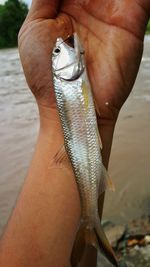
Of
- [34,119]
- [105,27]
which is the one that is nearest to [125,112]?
[34,119]

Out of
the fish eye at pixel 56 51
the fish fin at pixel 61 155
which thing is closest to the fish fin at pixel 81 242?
the fish fin at pixel 61 155

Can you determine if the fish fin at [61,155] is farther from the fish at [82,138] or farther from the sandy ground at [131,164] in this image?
the sandy ground at [131,164]

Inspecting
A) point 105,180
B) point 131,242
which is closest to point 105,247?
point 105,180

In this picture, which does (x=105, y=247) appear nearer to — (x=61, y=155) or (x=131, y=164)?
(x=61, y=155)

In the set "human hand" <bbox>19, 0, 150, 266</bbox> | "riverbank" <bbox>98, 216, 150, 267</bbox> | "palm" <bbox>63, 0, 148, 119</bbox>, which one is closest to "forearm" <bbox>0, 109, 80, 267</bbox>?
"human hand" <bbox>19, 0, 150, 266</bbox>

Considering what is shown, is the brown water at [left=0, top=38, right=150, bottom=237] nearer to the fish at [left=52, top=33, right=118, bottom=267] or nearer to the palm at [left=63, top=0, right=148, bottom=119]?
the palm at [left=63, top=0, right=148, bottom=119]

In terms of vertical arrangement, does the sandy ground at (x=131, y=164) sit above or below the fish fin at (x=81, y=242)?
below
